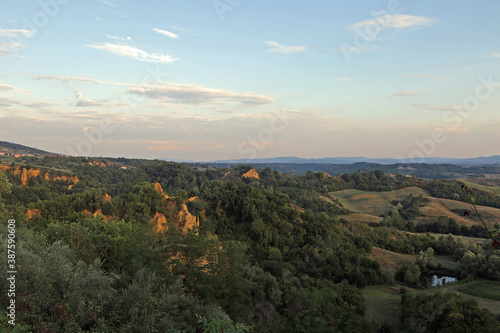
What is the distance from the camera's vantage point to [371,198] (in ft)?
352

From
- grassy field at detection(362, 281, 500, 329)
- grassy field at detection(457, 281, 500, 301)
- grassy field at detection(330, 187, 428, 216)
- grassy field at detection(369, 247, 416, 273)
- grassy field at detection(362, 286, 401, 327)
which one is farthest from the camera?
grassy field at detection(330, 187, 428, 216)

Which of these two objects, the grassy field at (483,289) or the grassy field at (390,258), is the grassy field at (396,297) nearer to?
the grassy field at (483,289)

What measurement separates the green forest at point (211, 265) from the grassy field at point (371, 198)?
20.7 m

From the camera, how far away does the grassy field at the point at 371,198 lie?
322 feet

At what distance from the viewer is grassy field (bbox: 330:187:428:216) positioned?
9807 cm

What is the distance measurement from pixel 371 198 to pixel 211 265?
342 ft

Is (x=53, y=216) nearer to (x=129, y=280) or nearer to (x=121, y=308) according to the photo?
(x=129, y=280)

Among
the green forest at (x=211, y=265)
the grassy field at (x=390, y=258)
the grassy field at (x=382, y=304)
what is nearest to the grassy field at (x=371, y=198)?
the green forest at (x=211, y=265)

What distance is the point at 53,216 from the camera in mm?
29703

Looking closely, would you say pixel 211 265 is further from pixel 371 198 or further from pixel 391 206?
pixel 371 198

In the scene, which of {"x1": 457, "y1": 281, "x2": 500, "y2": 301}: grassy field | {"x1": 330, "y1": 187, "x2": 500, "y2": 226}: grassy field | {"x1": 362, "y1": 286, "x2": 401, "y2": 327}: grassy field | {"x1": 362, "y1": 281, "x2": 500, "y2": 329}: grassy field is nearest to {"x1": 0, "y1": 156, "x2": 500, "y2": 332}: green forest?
{"x1": 457, "y1": 281, "x2": 500, "y2": 301}: grassy field

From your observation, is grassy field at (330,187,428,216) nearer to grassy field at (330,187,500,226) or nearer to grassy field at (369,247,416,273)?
grassy field at (330,187,500,226)

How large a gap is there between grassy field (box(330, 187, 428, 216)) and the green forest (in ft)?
67.9

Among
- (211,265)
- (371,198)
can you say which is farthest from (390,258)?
(371,198)
